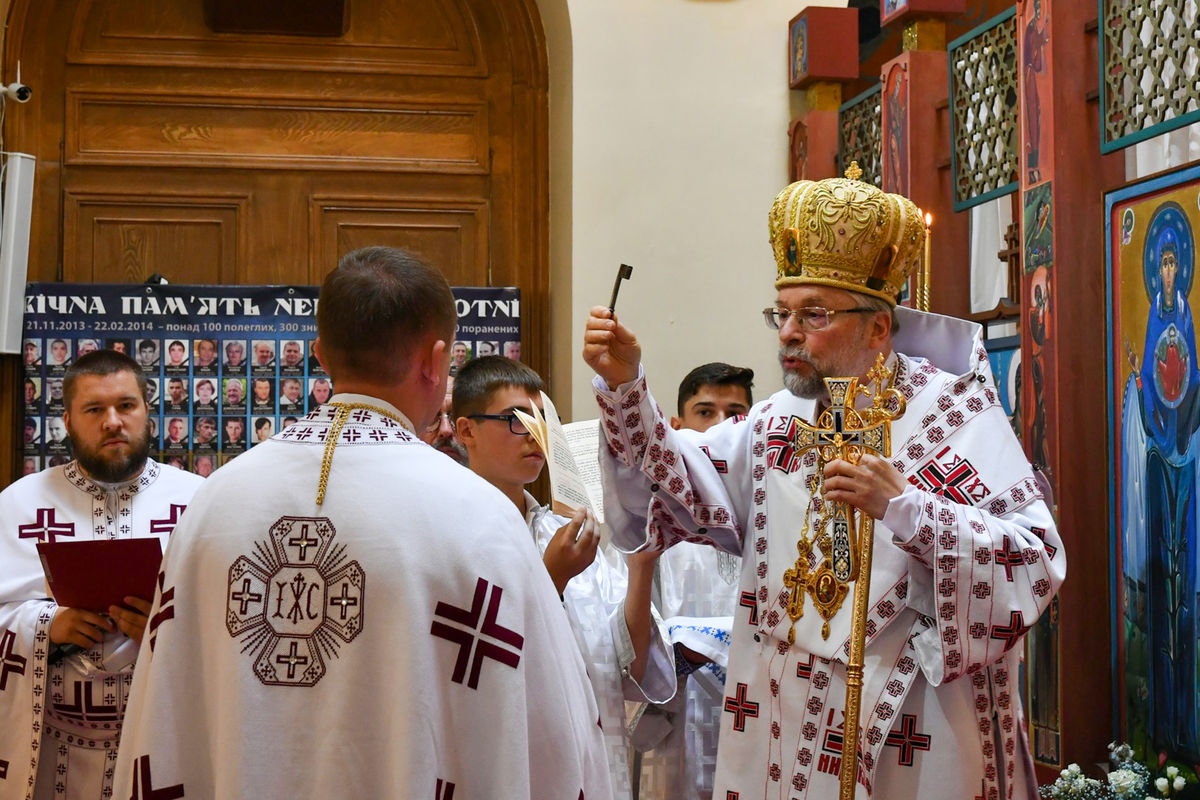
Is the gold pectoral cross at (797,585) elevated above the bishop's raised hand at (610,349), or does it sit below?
below

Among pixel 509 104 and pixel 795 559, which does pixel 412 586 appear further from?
pixel 509 104

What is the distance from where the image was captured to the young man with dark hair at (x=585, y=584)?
11.8ft

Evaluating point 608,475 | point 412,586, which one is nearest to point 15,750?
point 608,475

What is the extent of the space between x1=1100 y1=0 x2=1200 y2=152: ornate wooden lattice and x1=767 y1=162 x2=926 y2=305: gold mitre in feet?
4.49

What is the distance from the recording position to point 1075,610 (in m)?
4.49

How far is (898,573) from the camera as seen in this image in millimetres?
2932

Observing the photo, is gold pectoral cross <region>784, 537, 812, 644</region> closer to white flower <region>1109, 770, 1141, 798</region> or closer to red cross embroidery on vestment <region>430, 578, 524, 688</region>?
red cross embroidery on vestment <region>430, 578, 524, 688</region>

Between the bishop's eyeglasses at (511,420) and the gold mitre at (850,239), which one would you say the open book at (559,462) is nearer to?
the bishop's eyeglasses at (511,420)

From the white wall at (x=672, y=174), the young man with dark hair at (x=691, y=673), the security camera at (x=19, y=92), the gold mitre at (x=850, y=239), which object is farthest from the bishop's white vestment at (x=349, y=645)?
the security camera at (x=19, y=92)

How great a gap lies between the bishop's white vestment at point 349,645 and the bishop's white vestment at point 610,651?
59.3 inches

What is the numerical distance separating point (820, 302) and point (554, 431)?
756mm

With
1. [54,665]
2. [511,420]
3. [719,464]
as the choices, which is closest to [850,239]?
[719,464]

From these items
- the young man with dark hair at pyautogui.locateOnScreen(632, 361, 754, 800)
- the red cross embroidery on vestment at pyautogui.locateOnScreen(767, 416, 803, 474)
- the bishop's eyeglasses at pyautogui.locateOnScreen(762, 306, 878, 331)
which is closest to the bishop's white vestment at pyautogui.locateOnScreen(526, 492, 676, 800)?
the young man with dark hair at pyautogui.locateOnScreen(632, 361, 754, 800)

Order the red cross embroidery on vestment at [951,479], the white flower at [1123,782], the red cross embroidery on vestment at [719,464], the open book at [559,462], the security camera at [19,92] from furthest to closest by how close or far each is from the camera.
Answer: the security camera at [19,92] → the white flower at [1123,782] → the red cross embroidery on vestment at [719,464] → the red cross embroidery on vestment at [951,479] → the open book at [559,462]
